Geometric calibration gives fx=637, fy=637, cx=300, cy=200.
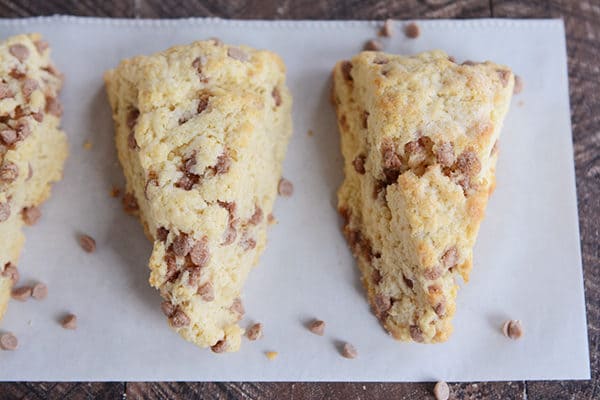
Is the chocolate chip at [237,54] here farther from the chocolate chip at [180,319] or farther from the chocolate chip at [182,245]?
the chocolate chip at [180,319]

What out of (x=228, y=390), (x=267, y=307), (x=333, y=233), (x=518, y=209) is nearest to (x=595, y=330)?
(x=518, y=209)

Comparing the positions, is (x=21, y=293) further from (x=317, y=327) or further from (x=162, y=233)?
(x=317, y=327)

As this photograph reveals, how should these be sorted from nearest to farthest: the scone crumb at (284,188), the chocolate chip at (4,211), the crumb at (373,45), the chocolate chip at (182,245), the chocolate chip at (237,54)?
the chocolate chip at (182,245)
the chocolate chip at (4,211)
the chocolate chip at (237,54)
the scone crumb at (284,188)
the crumb at (373,45)

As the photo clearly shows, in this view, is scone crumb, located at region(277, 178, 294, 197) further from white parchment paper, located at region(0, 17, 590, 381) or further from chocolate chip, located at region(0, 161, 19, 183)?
chocolate chip, located at region(0, 161, 19, 183)

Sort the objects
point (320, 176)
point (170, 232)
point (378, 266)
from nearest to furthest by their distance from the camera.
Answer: point (170, 232), point (378, 266), point (320, 176)

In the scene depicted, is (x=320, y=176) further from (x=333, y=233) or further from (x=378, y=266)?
(x=378, y=266)

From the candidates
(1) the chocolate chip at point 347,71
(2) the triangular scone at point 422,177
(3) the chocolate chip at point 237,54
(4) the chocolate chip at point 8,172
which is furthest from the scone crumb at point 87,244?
(1) the chocolate chip at point 347,71

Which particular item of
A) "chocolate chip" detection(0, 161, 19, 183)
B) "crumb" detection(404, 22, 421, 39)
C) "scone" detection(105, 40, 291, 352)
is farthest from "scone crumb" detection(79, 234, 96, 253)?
"crumb" detection(404, 22, 421, 39)

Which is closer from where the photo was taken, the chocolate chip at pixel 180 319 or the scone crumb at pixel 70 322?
the chocolate chip at pixel 180 319
